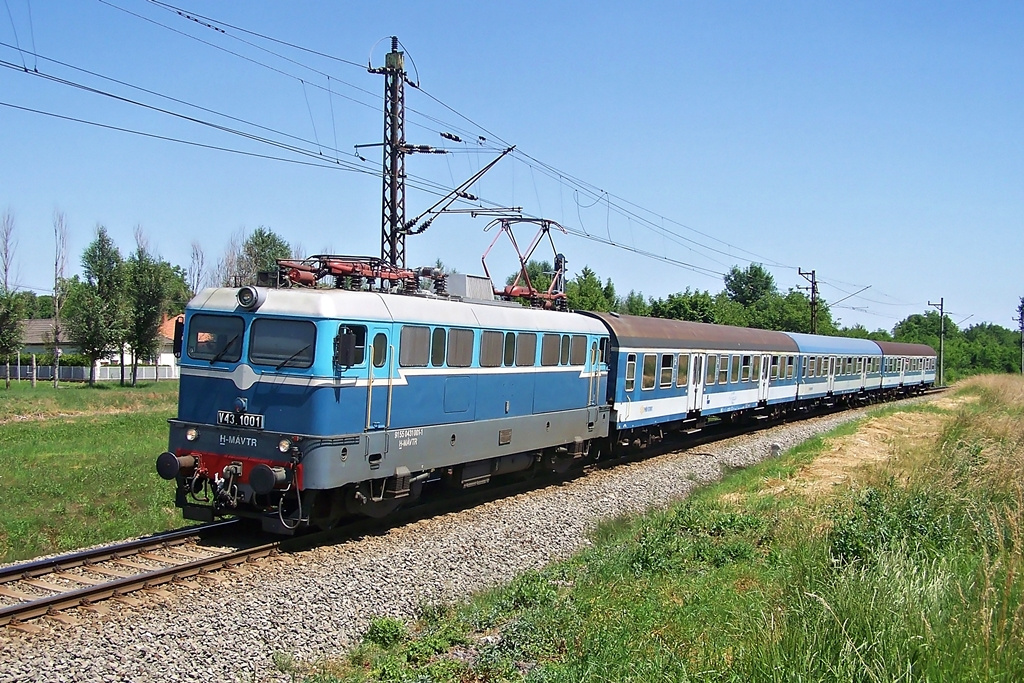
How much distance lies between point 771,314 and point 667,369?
170 feet

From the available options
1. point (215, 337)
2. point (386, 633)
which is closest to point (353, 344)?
point (215, 337)

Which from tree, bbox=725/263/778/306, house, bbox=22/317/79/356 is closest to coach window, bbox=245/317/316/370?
house, bbox=22/317/79/356

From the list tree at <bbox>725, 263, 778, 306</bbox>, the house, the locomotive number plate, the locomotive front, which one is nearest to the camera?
the locomotive front

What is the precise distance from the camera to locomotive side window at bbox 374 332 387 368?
11.9m

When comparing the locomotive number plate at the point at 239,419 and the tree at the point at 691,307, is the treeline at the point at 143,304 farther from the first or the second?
the locomotive number plate at the point at 239,419

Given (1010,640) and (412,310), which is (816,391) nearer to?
(412,310)

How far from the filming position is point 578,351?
1819cm

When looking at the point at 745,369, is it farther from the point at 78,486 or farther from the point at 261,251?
the point at 261,251

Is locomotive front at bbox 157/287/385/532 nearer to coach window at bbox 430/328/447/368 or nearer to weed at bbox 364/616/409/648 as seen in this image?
coach window at bbox 430/328/447/368

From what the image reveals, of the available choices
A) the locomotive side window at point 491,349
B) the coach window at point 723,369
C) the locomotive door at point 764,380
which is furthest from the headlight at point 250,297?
the locomotive door at point 764,380

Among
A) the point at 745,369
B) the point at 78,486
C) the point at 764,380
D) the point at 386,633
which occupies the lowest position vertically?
the point at 78,486

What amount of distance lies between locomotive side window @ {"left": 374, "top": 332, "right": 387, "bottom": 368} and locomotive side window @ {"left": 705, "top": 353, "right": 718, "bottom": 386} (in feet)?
48.7

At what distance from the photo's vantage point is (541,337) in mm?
16562

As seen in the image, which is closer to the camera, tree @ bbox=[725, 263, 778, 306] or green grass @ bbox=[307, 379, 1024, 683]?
green grass @ bbox=[307, 379, 1024, 683]
